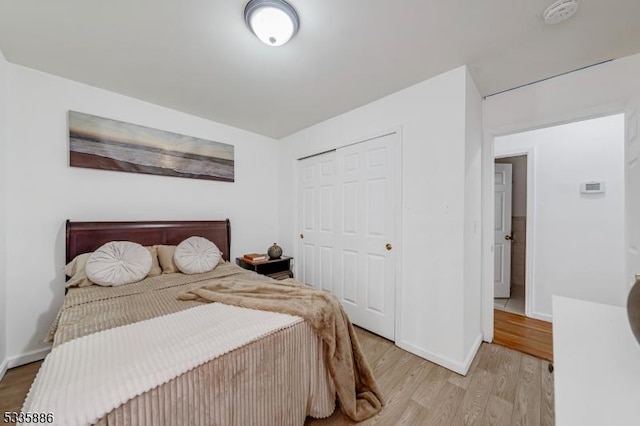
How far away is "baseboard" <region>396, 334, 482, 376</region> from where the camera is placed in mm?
1859

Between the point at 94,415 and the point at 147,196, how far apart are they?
2.28m

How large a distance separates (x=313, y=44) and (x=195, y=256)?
2.08 metres

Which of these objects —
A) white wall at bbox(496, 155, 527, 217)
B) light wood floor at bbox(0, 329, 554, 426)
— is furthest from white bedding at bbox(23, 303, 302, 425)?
white wall at bbox(496, 155, 527, 217)

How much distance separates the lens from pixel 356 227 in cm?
264

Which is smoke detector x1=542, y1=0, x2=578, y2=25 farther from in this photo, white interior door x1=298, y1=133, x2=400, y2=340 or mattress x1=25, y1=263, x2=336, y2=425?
mattress x1=25, y1=263, x2=336, y2=425

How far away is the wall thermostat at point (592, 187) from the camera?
242 cm

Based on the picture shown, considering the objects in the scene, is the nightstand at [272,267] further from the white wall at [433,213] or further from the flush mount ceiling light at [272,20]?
the flush mount ceiling light at [272,20]

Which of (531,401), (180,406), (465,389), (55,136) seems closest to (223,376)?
(180,406)

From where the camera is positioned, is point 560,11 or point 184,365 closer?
point 184,365

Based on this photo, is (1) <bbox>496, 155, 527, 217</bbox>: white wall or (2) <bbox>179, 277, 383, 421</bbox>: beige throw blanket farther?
(1) <bbox>496, 155, 527, 217</bbox>: white wall

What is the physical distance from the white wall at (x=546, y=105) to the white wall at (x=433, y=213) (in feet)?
1.04

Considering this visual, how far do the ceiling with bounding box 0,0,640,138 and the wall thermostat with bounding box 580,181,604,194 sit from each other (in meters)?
1.30

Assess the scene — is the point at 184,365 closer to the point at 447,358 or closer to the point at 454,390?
the point at 454,390

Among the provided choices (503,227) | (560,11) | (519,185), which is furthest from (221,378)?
(519,185)
